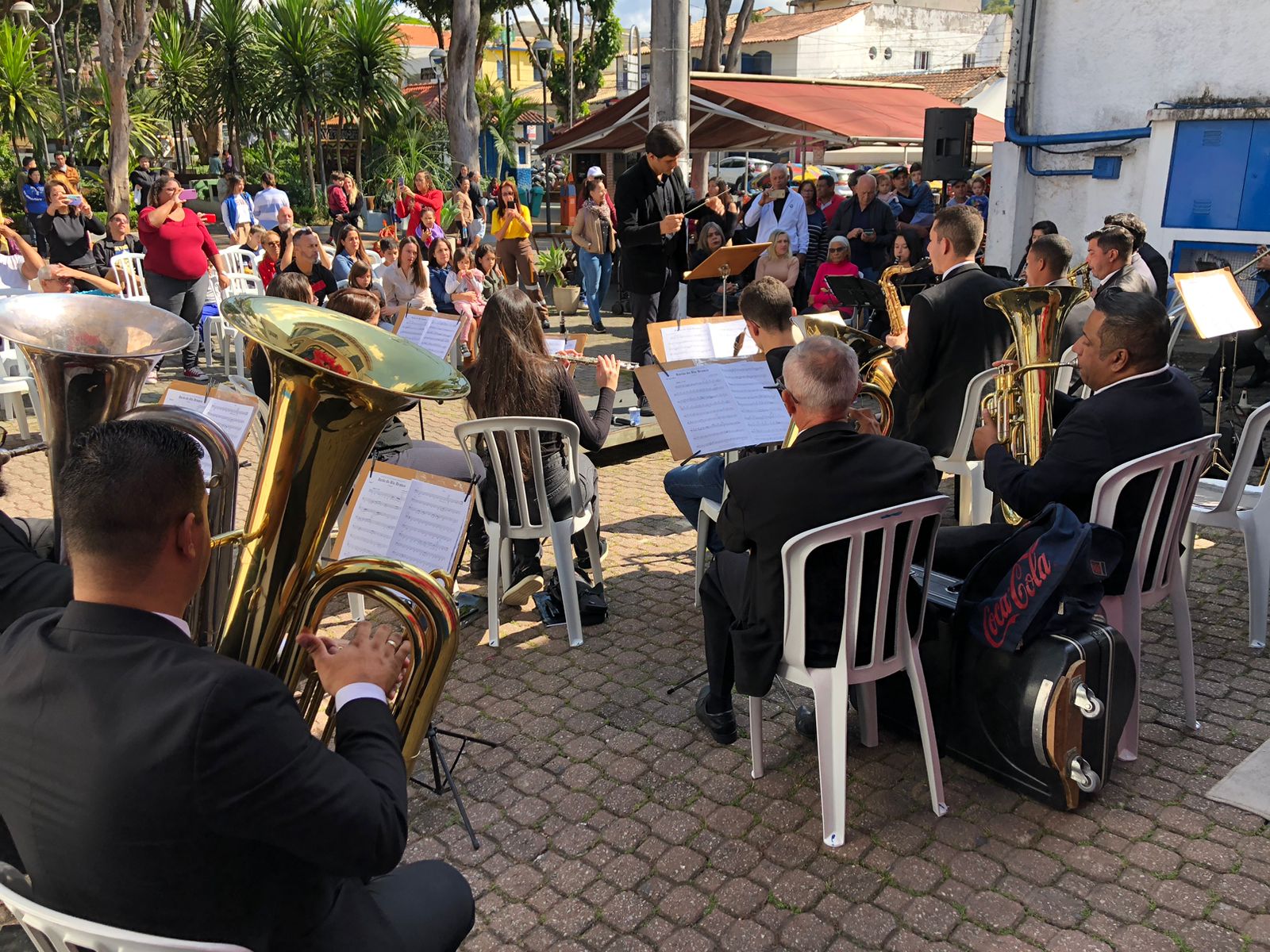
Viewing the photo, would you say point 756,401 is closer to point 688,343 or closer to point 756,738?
point 688,343

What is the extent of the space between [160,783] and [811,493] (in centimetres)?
186

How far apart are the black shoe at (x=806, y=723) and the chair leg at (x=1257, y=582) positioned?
1.95 meters

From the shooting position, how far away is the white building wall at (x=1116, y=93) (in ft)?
27.9

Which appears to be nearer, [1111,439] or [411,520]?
[411,520]

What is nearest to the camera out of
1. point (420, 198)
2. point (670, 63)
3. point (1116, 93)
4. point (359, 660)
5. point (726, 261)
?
point (359, 660)

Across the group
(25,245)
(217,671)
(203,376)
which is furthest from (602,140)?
(217,671)

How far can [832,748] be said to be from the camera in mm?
2859

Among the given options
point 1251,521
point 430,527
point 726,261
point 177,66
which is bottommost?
point 1251,521

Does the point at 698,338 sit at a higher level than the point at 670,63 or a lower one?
lower

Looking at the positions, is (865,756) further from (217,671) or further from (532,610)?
(217,671)

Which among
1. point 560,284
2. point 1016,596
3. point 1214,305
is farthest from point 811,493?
point 560,284

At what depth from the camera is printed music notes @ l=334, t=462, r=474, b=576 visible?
9.77ft

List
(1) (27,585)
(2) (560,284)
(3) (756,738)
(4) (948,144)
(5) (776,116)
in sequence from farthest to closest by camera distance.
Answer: (2) (560,284)
(5) (776,116)
(4) (948,144)
(3) (756,738)
(1) (27,585)

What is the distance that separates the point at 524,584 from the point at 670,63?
5053mm
